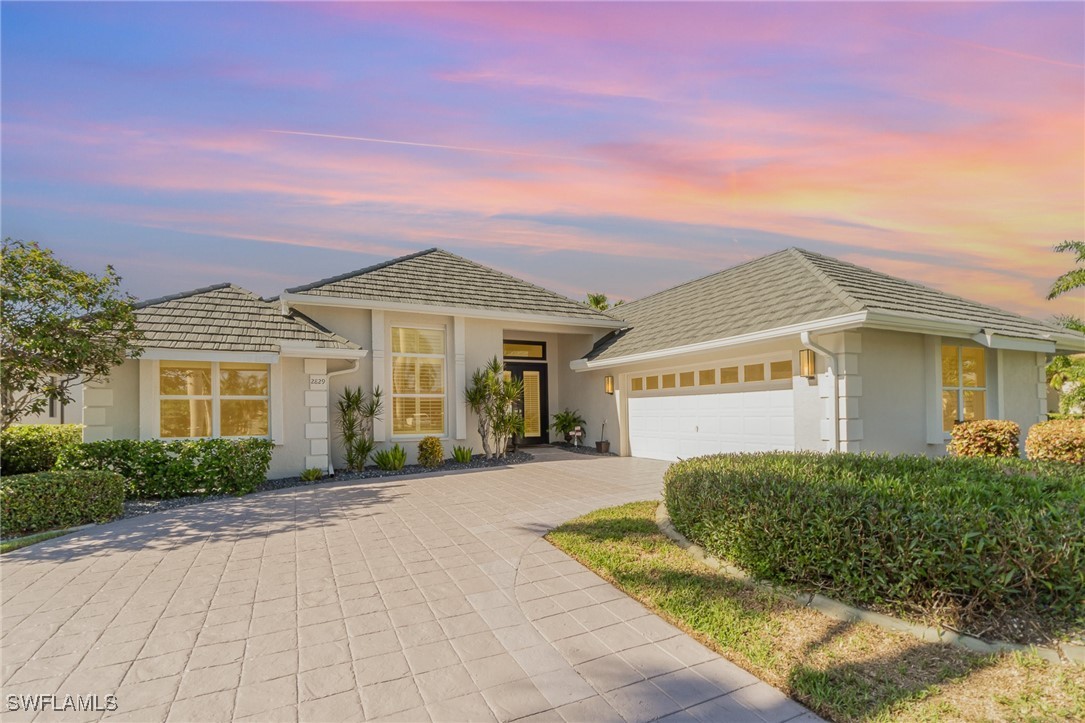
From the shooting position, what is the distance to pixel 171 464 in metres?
8.84

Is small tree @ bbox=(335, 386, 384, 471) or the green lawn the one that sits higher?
small tree @ bbox=(335, 386, 384, 471)

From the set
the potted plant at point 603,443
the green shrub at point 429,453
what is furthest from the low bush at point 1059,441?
the green shrub at point 429,453

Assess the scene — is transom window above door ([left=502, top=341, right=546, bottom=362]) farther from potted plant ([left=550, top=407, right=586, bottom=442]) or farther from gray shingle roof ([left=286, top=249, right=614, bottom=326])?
potted plant ([left=550, top=407, right=586, bottom=442])

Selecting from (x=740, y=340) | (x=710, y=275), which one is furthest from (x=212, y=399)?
(x=710, y=275)

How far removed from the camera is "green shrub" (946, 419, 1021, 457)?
8.73 meters

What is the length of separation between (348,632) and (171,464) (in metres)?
7.06

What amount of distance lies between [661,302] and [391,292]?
801 centimetres

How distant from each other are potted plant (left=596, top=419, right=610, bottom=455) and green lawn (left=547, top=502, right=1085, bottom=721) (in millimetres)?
9410

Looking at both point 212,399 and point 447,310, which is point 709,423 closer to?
point 447,310

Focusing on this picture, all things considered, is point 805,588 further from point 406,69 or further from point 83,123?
point 83,123

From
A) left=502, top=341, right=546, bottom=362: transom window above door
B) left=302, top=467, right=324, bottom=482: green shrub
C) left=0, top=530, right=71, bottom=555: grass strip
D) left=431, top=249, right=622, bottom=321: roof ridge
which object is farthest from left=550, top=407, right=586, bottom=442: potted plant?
left=0, top=530, right=71, bottom=555: grass strip

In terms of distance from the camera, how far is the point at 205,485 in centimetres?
900

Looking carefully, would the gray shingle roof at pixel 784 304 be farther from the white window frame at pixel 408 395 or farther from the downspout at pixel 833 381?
the white window frame at pixel 408 395

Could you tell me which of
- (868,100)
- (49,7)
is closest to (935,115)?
(868,100)
